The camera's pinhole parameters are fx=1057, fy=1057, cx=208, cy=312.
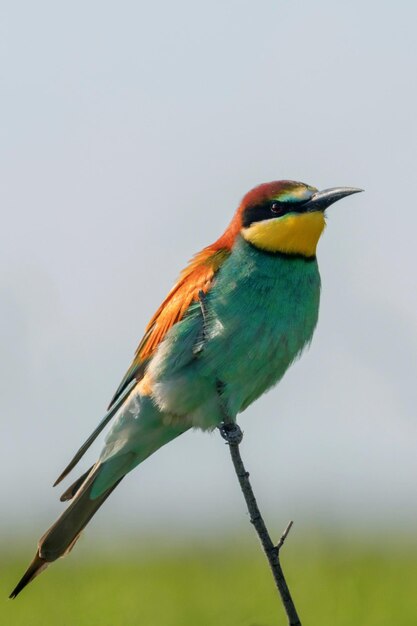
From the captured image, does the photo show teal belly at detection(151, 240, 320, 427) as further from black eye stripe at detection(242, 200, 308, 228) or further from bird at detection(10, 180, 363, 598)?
black eye stripe at detection(242, 200, 308, 228)

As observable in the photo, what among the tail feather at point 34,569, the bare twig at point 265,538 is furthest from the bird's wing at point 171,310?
the bare twig at point 265,538

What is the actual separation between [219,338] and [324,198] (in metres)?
0.52

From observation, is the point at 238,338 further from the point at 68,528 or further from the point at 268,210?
the point at 68,528

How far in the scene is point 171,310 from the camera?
2932 millimetres

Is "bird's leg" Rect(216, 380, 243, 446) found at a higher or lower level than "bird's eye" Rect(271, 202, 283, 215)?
lower

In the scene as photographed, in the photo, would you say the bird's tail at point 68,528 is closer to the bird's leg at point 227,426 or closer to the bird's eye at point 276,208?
the bird's leg at point 227,426

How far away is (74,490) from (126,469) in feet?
0.53

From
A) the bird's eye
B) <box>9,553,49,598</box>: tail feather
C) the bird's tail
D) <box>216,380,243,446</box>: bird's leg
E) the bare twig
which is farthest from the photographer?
the bird's eye

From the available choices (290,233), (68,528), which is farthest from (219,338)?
(68,528)

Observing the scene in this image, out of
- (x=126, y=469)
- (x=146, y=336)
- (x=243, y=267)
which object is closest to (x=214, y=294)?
(x=243, y=267)

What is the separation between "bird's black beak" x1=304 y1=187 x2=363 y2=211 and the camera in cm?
288

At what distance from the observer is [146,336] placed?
3053mm

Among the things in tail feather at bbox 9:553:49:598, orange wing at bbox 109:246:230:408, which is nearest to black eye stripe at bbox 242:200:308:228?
orange wing at bbox 109:246:230:408

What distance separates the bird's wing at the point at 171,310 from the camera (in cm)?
289
